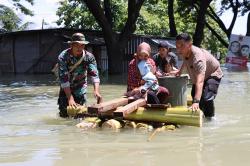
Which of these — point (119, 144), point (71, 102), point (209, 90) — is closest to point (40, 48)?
point (71, 102)

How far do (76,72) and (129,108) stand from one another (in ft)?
4.98

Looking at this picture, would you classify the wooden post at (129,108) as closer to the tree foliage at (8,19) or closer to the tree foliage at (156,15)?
the tree foliage at (156,15)

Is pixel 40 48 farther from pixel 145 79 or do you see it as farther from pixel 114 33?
pixel 145 79

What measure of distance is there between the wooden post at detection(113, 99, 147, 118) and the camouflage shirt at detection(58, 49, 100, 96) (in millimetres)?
990

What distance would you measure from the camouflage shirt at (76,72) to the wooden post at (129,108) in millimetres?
990

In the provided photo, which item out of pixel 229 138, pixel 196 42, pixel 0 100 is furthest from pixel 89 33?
pixel 229 138

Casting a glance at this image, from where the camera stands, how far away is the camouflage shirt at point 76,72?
344 inches

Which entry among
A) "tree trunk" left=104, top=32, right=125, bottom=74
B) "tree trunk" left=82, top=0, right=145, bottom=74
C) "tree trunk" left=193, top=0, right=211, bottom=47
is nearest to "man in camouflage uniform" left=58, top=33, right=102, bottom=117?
"tree trunk" left=82, top=0, right=145, bottom=74

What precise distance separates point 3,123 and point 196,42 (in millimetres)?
28985

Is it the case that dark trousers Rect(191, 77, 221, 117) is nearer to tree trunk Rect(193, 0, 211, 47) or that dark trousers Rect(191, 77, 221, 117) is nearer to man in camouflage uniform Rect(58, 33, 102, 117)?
man in camouflage uniform Rect(58, 33, 102, 117)

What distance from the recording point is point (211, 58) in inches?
342

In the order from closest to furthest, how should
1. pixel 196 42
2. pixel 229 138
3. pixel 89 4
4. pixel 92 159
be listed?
pixel 92 159, pixel 229 138, pixel 89 4, pixel 196 42

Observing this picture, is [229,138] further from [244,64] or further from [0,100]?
[244,64]

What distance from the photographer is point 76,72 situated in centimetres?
894
